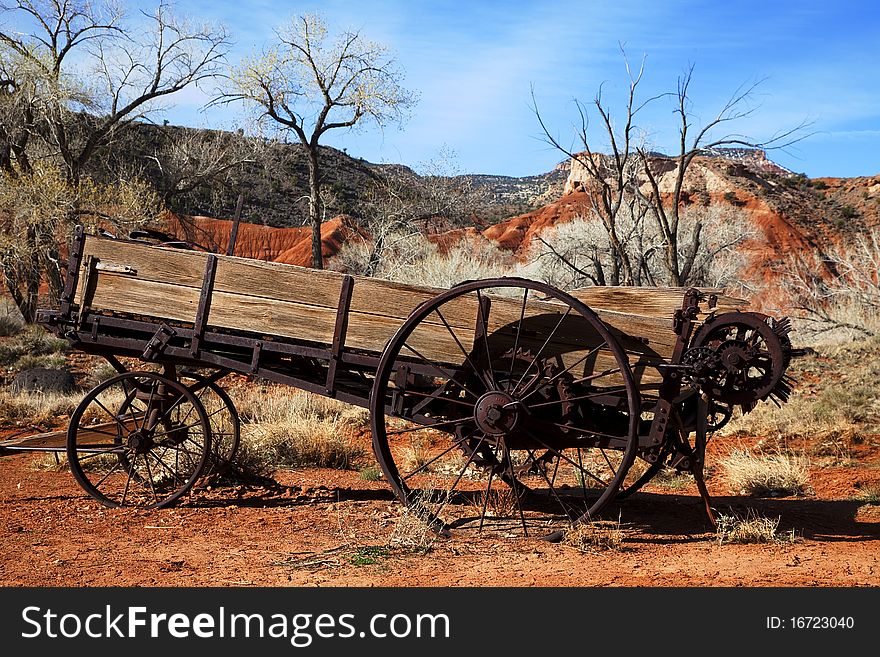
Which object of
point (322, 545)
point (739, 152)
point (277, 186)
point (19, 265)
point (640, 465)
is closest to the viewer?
point (322, 545)

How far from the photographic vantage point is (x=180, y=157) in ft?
103

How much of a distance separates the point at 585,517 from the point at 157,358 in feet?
10.1

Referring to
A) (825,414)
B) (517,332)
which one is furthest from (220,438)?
(825,414)

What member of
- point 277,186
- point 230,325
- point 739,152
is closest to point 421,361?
point 230,325

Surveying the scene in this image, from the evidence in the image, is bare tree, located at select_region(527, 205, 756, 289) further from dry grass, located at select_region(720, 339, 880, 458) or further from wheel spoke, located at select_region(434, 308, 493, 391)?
wheel spoke, located at select_region(434, 308, 493, 391)

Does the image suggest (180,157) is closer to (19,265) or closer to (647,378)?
(19,265)

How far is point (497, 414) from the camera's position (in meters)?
4.90

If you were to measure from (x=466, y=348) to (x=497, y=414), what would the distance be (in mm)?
544

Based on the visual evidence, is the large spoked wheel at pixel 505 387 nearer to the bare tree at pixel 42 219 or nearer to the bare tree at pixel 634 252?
the bare tree at pixel 634 252

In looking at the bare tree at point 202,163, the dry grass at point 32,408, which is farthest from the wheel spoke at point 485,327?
the bare tree at point 202,163

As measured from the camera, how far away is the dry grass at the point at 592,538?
4832 millimetres

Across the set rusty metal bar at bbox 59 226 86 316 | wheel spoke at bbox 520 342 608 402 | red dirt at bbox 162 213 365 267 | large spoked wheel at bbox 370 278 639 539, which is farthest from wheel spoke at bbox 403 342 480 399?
red dirt at bbox 162 213 365 267

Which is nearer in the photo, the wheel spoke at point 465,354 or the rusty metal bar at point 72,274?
the wheel spoke at point 465,354

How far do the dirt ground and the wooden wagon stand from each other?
38 centimetres
